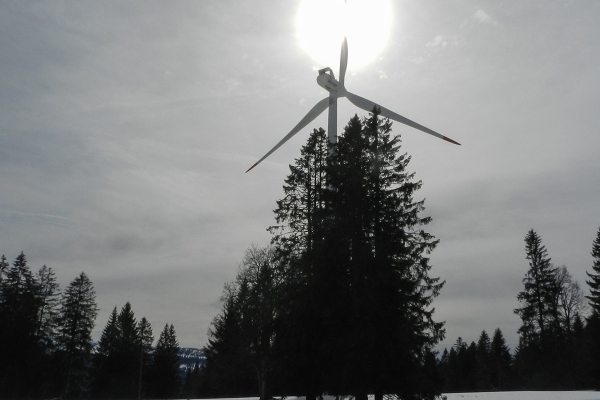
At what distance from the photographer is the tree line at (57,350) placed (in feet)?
184

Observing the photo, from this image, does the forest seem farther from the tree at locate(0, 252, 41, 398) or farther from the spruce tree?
the spruce tree

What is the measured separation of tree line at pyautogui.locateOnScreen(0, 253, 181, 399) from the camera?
56.1 m

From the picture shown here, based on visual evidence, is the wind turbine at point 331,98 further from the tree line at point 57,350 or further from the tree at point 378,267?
the tree line at point 57,350

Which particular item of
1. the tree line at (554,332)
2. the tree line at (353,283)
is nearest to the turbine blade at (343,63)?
the tree line at (353,283)

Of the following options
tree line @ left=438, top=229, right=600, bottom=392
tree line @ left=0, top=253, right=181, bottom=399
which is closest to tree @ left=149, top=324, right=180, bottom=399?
tree line @ left=0, top=253, right=181, bottom=399

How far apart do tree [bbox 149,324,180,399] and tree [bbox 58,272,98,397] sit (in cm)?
1594

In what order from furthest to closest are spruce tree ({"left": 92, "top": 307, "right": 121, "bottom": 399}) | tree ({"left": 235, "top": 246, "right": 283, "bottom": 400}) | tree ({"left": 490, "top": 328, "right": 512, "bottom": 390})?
tree ({"left": 490, "top": 328, "right": 512, "bottom": 390}) < spruce tree ({"left": 92, "top": 307, "right": 121, "bottom": 399}) < tree ({"left": 235, "top": 246, "right": 283, "bottom": 400})

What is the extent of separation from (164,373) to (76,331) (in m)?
22.3

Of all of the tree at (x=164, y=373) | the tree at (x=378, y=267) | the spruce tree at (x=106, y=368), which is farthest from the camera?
the tree at (x=164, y=373)

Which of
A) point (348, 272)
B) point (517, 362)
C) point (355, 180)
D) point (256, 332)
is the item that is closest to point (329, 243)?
point (348, 272)

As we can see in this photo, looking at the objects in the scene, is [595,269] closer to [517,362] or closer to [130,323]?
[517,362]

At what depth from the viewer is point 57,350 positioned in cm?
6247

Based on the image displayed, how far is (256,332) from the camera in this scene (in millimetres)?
37562

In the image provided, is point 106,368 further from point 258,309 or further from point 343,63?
point 343,63
